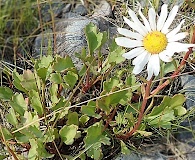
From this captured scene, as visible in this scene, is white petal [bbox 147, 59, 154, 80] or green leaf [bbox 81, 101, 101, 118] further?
green leaf [bbox 81, 101, 101, 118]

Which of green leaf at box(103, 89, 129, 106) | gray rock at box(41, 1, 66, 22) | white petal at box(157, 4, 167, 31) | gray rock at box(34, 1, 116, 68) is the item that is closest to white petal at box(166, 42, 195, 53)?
white petal at box(157, 4, 167, 31)

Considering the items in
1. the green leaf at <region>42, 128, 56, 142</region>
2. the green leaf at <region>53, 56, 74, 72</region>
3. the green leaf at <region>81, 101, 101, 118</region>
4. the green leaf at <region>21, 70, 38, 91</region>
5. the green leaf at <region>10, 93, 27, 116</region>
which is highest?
the green leaf at <region>53, 56, 74, 72</region>

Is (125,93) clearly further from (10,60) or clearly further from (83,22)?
(10,60)

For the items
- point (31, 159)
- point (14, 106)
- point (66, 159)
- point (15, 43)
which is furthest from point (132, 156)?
point (15, 43)

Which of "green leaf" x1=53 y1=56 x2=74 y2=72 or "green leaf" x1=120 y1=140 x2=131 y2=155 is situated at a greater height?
"green leaf" x1=53 y1=56 x2=74 y2=72

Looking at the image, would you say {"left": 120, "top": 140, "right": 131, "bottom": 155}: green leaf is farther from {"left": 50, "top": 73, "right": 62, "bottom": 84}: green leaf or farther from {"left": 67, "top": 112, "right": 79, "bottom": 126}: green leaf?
{"left": 50, "top": 73, "right": 62, "bottom": 84}: green leaf

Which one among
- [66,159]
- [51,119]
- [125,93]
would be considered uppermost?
[125,93]

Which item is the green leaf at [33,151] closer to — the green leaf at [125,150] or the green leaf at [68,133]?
the green leaf at [68,133]
